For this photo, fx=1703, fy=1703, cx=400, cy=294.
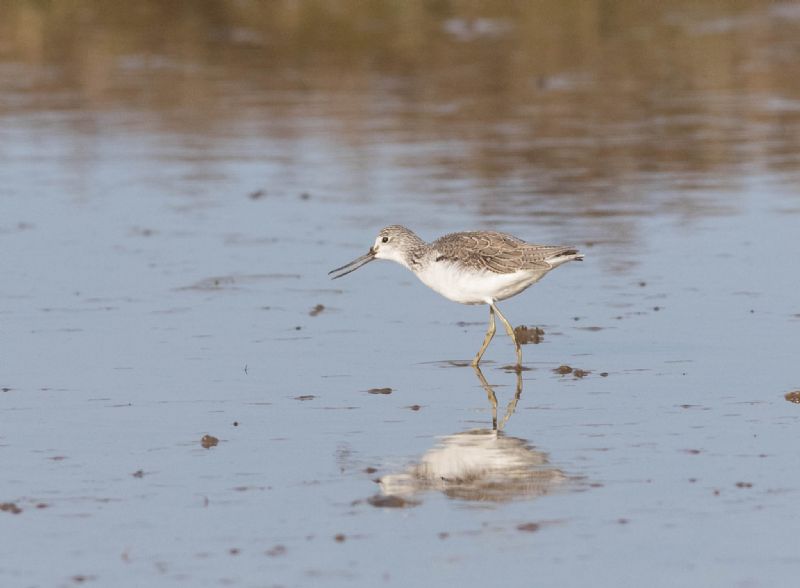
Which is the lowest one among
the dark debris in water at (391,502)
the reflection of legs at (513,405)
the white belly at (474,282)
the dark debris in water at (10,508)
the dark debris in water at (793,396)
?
the dark debris in water at (10,508)

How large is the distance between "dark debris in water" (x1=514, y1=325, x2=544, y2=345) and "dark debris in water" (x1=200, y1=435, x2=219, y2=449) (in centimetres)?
376

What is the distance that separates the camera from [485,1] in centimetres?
4547

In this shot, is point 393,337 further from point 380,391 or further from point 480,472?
point 480,472

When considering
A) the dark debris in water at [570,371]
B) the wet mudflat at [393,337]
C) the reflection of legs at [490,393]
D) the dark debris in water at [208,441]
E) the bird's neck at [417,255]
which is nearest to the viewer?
the wet mudflat at [393,337]

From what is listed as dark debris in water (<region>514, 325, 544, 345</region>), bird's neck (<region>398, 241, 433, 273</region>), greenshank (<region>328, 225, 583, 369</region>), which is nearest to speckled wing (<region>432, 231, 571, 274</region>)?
greenshank (<region>328, 225, 583, 369</region>)

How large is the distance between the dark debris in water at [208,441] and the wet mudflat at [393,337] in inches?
0.8

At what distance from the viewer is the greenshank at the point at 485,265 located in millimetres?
12891

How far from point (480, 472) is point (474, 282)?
10.8 ft

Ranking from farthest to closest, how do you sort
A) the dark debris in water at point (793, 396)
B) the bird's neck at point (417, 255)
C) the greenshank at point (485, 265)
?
the bird's neck at point (417, 255)
the greenshank at point (485, 265)
the dark debris in water at point (793, 396)

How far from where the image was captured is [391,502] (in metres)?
9.26

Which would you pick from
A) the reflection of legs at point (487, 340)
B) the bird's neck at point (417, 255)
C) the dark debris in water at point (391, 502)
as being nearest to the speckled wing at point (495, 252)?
the bird's neck at point (417, 255)

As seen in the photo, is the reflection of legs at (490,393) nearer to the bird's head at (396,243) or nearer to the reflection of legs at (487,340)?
the reflection of legs at (487,340)

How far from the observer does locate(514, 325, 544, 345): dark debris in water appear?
1375 cm

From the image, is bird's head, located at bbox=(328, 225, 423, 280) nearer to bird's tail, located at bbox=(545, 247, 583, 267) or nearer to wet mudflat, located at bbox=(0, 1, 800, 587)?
wet mudflat, located at bbox=(0, 1, 800, 587)
